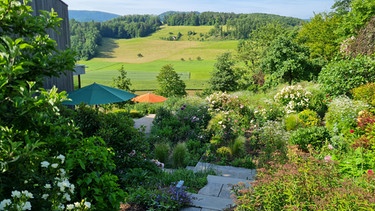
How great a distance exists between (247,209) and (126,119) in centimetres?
305

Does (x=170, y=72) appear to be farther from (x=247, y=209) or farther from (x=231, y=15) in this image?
(x=231, y=15)

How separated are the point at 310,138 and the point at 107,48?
63.9 meters

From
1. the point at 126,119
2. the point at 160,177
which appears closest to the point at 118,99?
the point at 126,119

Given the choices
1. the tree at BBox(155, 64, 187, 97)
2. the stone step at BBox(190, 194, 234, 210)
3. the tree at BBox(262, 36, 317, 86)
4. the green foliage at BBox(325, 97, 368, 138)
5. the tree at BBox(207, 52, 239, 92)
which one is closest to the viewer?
the stone step at BBox(190, 194, 234, 210)

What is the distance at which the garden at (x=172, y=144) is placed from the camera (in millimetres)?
2160

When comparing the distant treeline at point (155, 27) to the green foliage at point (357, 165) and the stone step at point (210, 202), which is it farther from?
the stone step at point (210, 202)

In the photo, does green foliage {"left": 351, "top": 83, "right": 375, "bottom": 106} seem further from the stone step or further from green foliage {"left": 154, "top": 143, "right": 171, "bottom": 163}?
the stone step

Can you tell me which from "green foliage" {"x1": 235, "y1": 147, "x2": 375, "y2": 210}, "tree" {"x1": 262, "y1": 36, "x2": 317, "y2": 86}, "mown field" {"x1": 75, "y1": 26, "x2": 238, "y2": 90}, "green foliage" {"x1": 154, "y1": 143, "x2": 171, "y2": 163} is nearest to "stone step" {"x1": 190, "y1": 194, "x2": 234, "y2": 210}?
"green foliage" {"x1": 235, "y1": 147, "x2": 375, "y2": 210}

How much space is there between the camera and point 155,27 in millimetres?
86625

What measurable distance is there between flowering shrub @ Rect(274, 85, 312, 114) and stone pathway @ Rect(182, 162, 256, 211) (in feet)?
13.9

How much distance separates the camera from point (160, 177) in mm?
5129

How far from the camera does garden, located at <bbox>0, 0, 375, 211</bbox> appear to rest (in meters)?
2.16

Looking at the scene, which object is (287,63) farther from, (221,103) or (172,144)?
(172,144)

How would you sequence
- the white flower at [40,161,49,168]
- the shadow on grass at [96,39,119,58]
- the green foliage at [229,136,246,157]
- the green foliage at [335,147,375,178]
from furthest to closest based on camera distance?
1. the shadow on grass at [96,39,119,58]
2. the green foliage at [229,136,246,157]
3. the green foliage at [335,147,375,178]
4. the white flower at [40,161,49,168]
